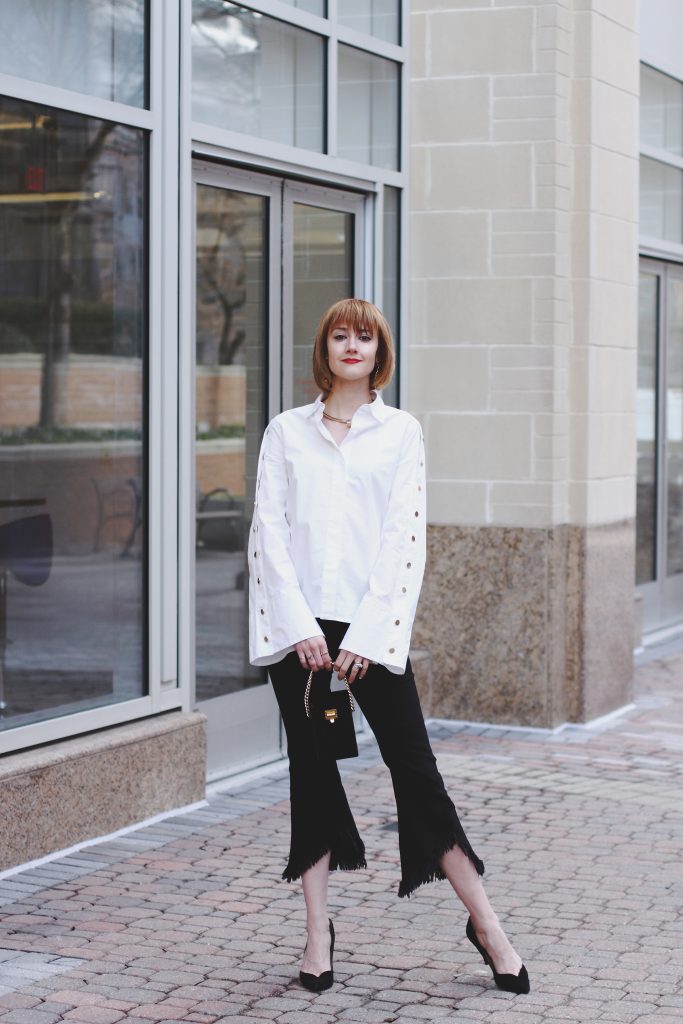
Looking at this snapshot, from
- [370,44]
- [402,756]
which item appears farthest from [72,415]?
[370,44]

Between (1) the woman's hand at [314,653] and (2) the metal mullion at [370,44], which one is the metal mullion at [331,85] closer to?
(2) the metal mullion at [370,44]

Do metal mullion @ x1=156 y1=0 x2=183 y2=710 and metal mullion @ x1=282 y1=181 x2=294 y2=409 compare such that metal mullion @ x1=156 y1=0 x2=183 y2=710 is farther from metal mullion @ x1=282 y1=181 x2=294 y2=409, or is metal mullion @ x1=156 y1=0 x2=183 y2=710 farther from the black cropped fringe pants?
the black cropped fringe pants

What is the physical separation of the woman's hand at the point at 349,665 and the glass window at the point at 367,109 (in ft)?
14.1

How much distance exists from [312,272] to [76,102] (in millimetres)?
2038

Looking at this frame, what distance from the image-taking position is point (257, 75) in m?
7.70

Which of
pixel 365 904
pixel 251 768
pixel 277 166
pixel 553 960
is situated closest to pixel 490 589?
pixel 251 768

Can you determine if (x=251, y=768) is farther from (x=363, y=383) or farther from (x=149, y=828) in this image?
(x=363, y=383)

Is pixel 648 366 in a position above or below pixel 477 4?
below

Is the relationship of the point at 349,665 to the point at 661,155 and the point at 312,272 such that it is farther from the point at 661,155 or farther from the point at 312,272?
the point at 661,155

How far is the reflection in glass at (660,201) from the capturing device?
39.2 feet

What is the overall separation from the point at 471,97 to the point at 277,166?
159 centimetres

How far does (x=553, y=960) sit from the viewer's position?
511cm

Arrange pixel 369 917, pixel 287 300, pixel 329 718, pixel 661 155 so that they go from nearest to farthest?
1. pixel 329 718
2. pixel 369 917
3. pixel 287 300
4. pixel 661 155

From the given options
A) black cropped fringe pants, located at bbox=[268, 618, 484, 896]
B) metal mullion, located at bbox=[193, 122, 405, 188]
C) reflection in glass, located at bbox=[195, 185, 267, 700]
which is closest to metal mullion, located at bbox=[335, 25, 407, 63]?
metal mullion, located at bbox=[193, 122, 405, 188]
